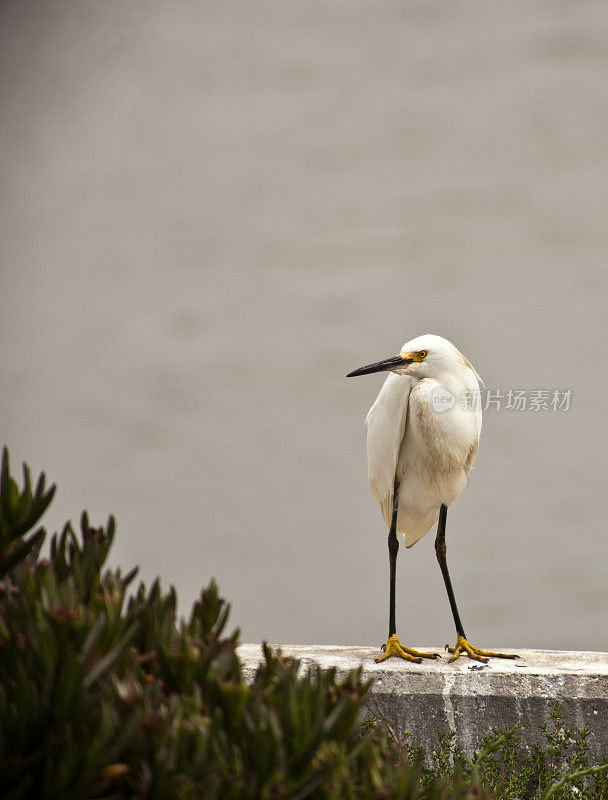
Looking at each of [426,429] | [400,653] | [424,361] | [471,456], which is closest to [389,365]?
[424,361]

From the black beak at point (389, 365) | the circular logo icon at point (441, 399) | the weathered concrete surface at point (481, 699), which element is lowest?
the weathered concrete surface at point (481, 699)

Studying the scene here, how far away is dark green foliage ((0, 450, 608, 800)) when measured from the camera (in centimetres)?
92

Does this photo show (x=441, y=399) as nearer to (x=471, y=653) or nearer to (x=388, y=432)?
(x=388, y=432)

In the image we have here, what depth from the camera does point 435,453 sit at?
2.88m

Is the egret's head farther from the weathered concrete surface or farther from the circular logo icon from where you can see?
the weathered concrete surface

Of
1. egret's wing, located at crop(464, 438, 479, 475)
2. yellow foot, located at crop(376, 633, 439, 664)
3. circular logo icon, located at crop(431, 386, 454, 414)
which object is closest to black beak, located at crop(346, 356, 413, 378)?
circular logo icon, located at crop(431, 386, 454, 414)

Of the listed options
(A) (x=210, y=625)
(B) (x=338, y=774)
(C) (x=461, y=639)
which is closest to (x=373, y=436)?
(C) (x=461, y=639)

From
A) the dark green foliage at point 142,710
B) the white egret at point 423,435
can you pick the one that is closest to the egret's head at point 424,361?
the white egret at point 423,435

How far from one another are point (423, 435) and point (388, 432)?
5.0 inches

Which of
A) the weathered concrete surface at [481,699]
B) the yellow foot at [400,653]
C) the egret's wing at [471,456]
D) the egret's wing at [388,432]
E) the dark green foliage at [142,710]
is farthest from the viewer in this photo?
the egret's wing at [471,456]

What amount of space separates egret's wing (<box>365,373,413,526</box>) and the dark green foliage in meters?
1.75

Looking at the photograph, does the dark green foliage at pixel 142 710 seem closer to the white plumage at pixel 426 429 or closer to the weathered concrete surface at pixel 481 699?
the weathered concrete surface at pixel 481 699

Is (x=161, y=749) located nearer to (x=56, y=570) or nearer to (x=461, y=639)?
(x=56, y=570)

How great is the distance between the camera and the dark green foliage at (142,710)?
3.02ft
